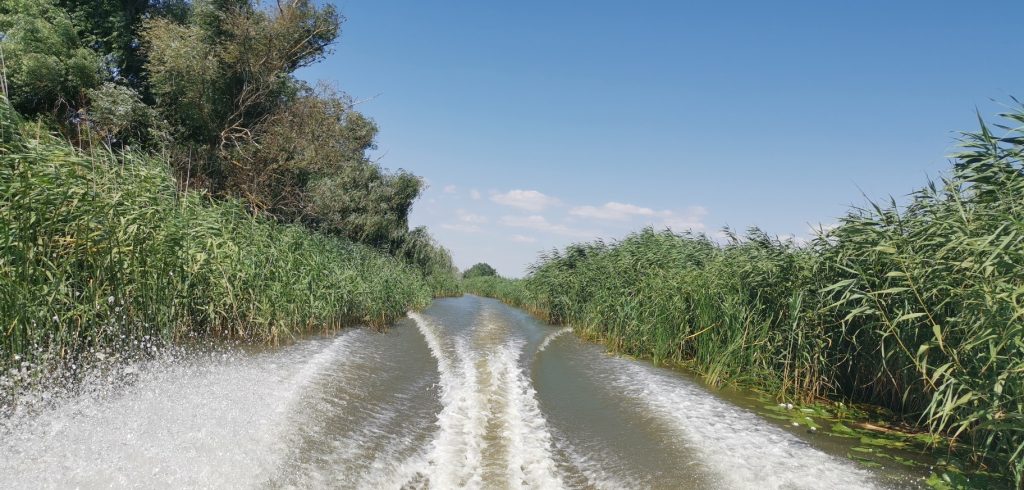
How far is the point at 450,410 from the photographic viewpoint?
7.15 meters

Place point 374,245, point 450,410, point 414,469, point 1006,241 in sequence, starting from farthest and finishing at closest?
1. point 374,245
2. point 450,410
3. point 414,469
4. point 1006,241

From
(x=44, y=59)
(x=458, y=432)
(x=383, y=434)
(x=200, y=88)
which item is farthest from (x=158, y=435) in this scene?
(x=44, y=59)

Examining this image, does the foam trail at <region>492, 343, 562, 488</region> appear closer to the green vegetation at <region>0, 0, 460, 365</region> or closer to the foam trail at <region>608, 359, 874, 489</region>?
the foam trail at <region>608, 359, 874, 489</region>

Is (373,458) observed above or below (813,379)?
below

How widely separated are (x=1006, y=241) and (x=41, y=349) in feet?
31.7

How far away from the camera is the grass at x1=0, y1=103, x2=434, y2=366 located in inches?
221

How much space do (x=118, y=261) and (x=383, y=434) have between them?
4.22m

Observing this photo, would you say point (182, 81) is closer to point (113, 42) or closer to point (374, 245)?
point (113, 42)

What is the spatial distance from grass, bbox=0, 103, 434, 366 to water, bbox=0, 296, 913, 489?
2.76 ft

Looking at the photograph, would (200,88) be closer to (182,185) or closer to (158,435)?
(182,185)

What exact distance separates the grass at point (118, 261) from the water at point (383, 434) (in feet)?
2.76

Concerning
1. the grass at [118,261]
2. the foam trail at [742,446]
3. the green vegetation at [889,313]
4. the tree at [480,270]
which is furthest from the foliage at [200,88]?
the tree at [480,270]

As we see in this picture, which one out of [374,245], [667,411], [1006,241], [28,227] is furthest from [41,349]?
[374,245]

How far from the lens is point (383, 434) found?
19.5 ft
